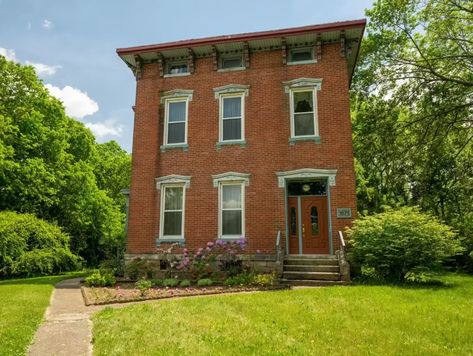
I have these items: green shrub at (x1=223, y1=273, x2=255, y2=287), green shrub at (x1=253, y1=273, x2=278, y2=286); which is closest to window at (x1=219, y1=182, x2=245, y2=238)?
green shrub at (x1=223, y1=273, x2=255, y2=287)

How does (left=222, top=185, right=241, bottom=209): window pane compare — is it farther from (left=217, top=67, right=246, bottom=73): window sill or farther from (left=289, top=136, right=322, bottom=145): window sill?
(left=217, top=67, right=246, bottom=73): window sill

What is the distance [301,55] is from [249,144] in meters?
4.25

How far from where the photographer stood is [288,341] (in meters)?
5.32

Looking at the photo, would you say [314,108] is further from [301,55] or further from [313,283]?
[313,283]

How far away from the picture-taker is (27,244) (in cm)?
1814

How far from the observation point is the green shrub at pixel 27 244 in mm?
16672

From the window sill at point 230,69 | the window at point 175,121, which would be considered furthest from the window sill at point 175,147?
the window sill at point 230,69

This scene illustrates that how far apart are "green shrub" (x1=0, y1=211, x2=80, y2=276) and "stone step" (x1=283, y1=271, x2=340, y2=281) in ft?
39.3

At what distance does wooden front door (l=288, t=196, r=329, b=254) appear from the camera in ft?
43.8

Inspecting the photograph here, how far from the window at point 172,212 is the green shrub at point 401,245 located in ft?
21.7

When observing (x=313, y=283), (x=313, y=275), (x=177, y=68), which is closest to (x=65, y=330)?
(x=313, y=283)

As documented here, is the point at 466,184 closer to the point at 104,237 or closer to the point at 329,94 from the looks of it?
the point at 329,94

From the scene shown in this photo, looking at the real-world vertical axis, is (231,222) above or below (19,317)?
above

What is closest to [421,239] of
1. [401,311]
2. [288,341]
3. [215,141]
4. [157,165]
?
[401,311]
